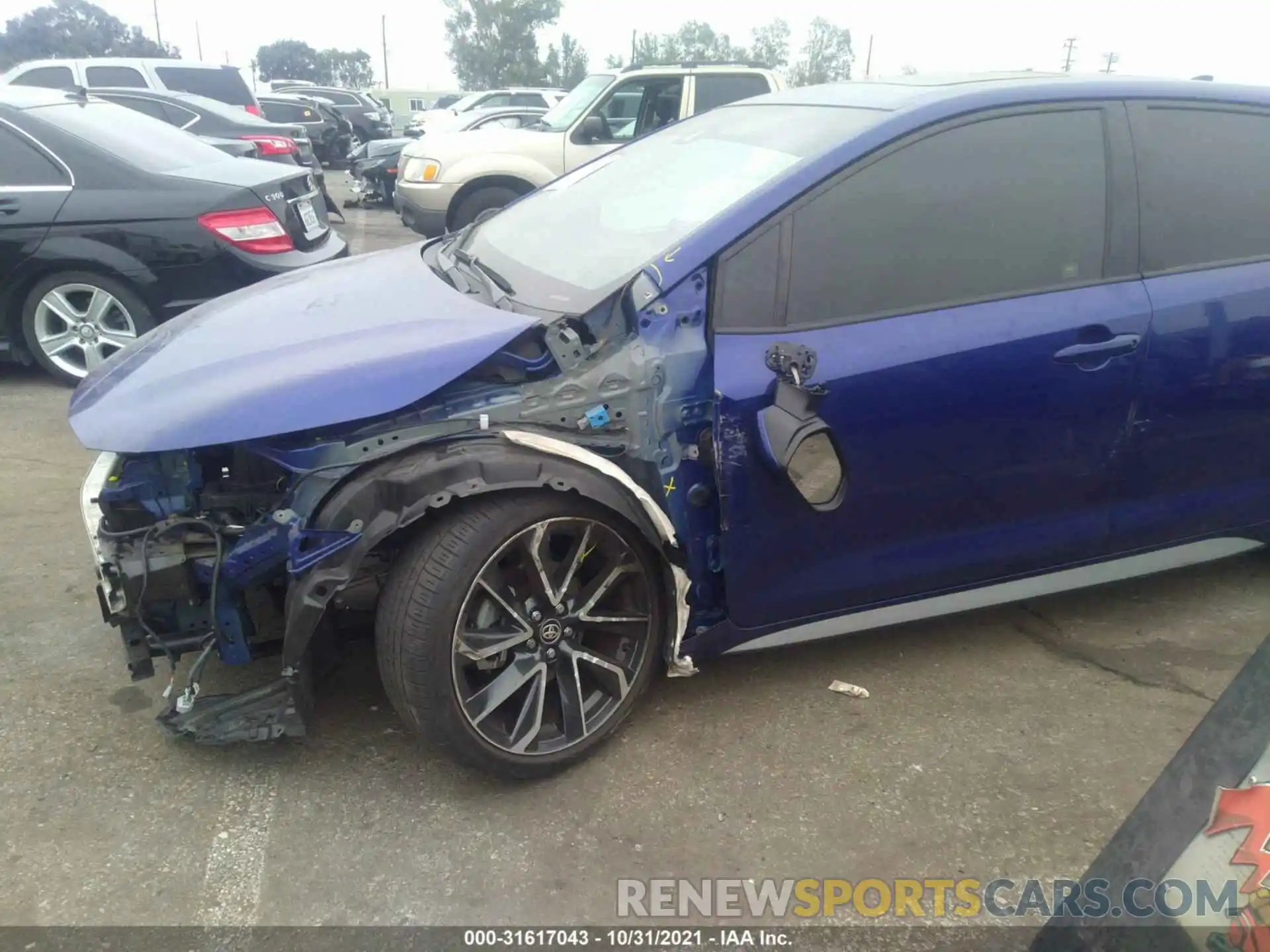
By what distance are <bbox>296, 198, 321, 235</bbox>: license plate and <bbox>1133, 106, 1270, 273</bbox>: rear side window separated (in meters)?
4.50

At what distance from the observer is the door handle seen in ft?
8.84

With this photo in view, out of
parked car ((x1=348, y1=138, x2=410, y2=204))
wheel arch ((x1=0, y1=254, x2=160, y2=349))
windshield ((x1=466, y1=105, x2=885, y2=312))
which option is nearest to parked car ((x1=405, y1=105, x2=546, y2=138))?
parked car ((x1=348, y1=138, x2=410, y2=204))

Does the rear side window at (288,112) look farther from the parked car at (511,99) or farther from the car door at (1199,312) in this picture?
Result: the car door at (1199,312)

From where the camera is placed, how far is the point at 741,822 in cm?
243

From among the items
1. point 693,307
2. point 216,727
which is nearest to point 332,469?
point 216,727

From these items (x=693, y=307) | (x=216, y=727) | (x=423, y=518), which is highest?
(x=693, y=307)

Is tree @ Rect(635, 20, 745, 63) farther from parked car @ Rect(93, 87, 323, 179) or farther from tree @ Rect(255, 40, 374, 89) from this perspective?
parked car @ Rect(93, 87, 323, 179)

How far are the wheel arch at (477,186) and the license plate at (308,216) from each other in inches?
138

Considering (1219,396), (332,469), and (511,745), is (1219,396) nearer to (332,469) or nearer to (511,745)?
(511,745)

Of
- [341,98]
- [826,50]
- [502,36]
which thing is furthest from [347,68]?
[341,98]

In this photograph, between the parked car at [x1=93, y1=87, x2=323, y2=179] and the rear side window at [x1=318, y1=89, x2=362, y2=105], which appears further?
the rear side window at [x1=318, y1=89, x2=362, y2=105]

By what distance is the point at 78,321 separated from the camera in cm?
543

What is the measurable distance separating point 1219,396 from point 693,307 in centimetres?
166

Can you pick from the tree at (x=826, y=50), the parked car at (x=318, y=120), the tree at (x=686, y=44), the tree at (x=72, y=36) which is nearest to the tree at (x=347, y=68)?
the tree at (x=72, y=36)
